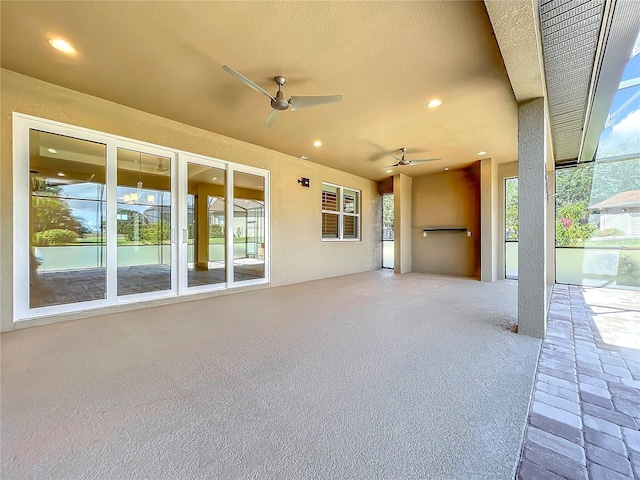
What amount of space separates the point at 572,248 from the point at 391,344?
5.76 meters

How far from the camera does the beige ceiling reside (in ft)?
6.97

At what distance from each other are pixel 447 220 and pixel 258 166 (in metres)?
5.24

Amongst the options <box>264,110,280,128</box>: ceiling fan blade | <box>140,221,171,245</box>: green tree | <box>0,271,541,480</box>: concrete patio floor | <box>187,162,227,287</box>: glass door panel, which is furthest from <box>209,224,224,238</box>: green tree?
<box>264,110,280,128</box>: ceiling fan blade

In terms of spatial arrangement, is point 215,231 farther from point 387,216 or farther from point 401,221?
Answer: point 387,216

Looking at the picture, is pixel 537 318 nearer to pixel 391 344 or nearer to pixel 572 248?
pixel 391 344

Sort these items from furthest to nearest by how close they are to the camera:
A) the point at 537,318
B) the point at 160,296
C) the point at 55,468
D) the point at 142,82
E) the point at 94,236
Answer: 1. the point at 160,296
2. the point at 94,236
3. the point at 142,82
4. the point at 537,318
5. the point at 55,468

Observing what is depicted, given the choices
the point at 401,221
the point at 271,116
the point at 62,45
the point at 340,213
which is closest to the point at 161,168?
the point at 62,45

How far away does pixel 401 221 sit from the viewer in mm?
7566

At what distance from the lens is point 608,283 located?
538 cm

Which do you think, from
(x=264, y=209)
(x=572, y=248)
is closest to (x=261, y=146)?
(x=264, y=209)

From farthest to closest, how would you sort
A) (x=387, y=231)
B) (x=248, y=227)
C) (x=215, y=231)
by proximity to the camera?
(x=387, y=231), (x=248, y=227), (x=215, y=231)

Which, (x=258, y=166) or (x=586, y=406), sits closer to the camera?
(x=586, y=406)

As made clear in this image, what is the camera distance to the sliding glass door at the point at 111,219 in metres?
3.17

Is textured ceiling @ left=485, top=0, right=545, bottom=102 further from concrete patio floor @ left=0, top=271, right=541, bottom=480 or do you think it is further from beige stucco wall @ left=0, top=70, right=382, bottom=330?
beige stucco wall @ left=0, top=70, right=382, bottom=330
